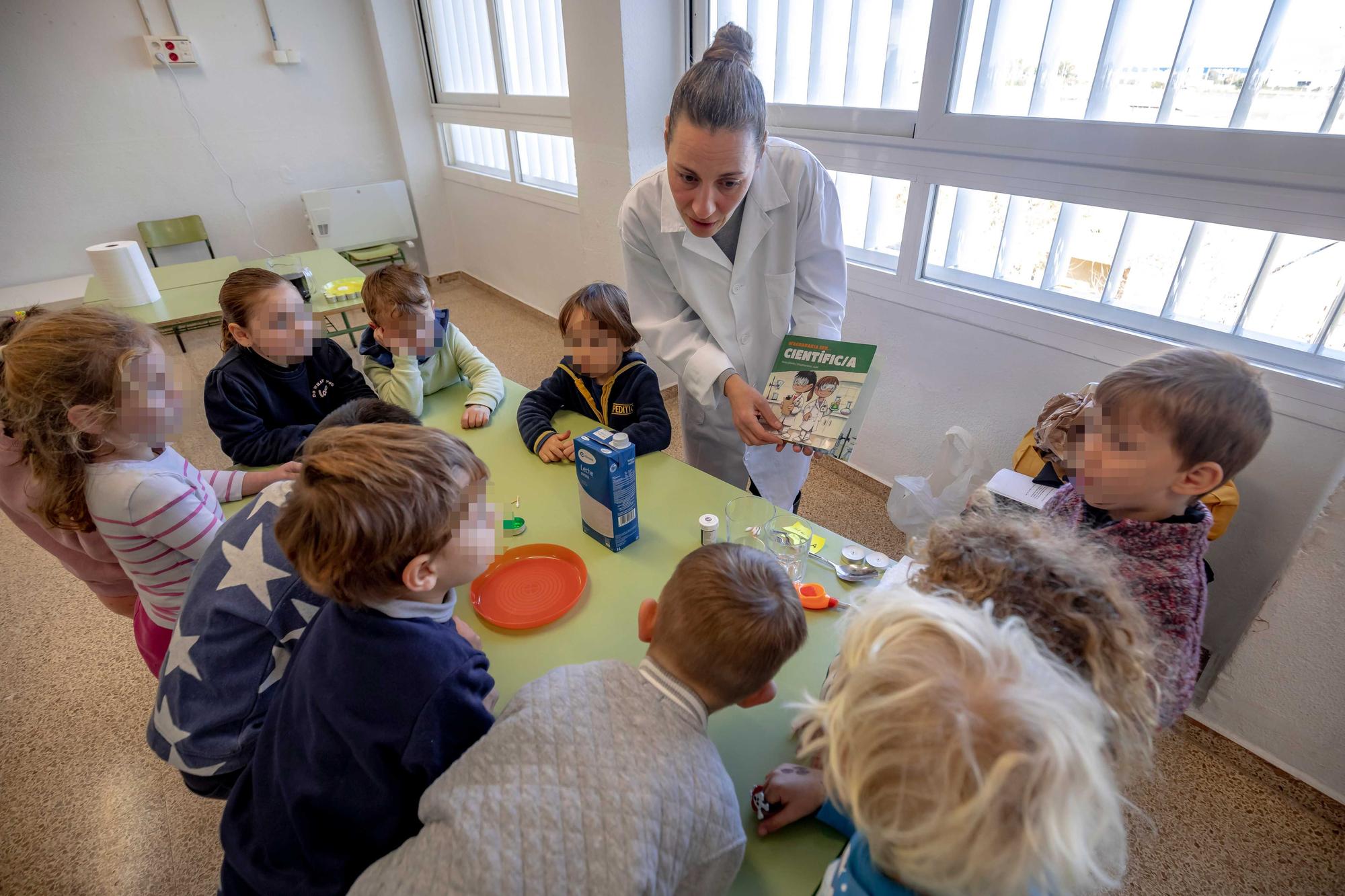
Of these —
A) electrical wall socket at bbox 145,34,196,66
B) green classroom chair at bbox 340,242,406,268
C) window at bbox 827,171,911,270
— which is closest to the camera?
window at bbox 827,171,911,270

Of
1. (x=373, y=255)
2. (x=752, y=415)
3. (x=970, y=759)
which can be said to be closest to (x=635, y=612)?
(x=752, y=415)

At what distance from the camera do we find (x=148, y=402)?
1.20m

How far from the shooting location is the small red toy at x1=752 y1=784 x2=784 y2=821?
2.73 ft

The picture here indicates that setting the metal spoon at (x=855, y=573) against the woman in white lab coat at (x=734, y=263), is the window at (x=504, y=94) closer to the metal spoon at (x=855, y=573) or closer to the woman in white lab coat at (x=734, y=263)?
the woman in white lab coat at (x=734, y=263)

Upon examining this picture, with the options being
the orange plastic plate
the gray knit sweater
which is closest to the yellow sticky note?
the orange plastic plate

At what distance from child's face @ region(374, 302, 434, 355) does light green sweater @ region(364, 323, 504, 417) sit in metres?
0.04

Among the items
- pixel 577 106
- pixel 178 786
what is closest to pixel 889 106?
pixel 577 106

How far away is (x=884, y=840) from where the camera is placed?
1.93 feet

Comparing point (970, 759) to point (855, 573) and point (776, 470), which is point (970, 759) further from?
point (776, 470)

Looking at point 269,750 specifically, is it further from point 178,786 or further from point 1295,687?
point 1295,687

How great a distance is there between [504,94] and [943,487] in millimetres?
3875

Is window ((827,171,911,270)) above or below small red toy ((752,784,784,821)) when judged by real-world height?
above

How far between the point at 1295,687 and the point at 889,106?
2.19 meters

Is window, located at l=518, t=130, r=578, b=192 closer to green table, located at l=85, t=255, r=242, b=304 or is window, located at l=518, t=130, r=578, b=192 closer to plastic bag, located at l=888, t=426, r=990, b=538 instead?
green table, located at l=85, t=255, r=242, b=304
